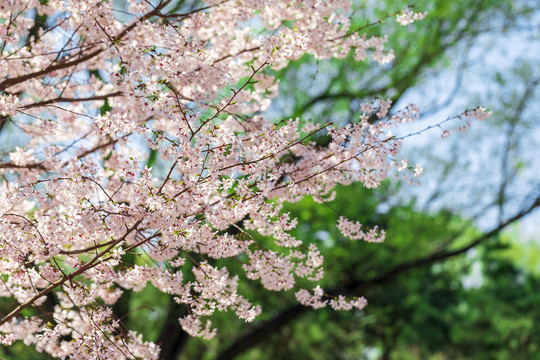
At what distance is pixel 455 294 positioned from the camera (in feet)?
61.3

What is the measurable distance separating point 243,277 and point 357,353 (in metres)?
10.7

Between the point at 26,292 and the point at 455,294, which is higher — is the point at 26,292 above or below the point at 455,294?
below

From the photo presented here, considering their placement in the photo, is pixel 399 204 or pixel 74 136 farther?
pixel 399 204

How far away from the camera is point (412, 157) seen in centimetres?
1630

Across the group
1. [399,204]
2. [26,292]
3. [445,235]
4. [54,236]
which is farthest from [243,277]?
[54,236]

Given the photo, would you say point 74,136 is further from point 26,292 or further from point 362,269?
point 362,269

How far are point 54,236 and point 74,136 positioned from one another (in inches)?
123

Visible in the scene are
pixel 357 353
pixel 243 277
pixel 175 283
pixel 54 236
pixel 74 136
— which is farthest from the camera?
pixel 357 353

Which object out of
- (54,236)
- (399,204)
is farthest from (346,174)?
(399,204)

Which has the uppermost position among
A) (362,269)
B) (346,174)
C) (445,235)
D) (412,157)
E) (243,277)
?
(412,157)

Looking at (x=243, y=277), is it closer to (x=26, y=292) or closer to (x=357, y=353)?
(x=26, y=292)

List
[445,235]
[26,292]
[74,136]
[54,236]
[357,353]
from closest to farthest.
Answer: [54,236] → [26,292] → [74,136] → [445,235] → [357,353]

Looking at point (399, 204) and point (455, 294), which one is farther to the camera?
point (455, 294)

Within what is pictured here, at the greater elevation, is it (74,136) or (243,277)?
(243,277)
